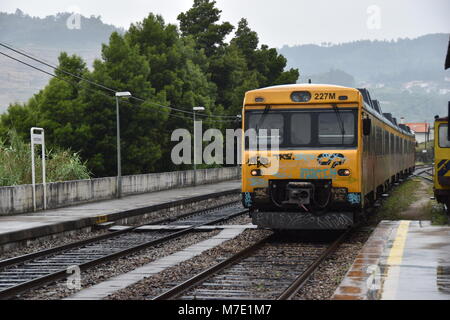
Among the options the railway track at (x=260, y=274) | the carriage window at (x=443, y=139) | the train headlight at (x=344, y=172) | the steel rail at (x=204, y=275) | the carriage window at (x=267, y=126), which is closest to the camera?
the steel rail at (x=204, y=275)

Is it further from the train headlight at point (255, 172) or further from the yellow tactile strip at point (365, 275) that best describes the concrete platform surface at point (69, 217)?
the yellow tactile strip at point (365, 275)

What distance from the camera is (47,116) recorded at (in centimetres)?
3472

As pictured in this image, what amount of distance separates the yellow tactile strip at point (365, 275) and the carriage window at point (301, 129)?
252 cm

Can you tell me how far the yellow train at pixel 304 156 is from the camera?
571 inches

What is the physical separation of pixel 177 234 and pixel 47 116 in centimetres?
1925

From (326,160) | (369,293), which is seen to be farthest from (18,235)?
(369,293)

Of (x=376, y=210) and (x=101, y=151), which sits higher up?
(x=101, y=151)

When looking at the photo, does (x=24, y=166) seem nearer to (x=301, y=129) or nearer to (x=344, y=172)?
(x=301, y=129)

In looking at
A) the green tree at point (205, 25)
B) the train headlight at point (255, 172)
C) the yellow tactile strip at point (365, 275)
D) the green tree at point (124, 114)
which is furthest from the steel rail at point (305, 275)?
the green tree at point (205, 25)

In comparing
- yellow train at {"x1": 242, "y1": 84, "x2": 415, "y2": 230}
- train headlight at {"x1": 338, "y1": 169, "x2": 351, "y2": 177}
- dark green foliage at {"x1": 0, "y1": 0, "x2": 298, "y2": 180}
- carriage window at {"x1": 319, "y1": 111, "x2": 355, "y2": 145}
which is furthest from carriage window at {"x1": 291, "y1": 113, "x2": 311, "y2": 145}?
dark green foliage at {"x1": 0, "y1": 0, "x2": 298, "y2": 180}

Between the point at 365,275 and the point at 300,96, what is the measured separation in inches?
223

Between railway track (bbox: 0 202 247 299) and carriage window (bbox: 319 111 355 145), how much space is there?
179 inches

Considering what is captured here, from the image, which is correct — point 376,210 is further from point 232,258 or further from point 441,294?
point 441,294

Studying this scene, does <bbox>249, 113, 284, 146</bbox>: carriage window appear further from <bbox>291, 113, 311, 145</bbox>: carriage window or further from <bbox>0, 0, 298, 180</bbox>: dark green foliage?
<bbox>0, 0, 298, 180</bbox>: dark green foliage
